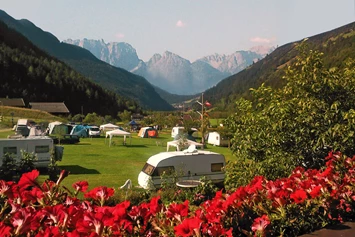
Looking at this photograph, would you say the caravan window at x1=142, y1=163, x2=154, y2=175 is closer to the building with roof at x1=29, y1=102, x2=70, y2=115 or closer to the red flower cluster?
the red flower cluster

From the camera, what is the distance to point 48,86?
115 meters

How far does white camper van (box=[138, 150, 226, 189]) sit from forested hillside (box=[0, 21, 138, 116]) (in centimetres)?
9798

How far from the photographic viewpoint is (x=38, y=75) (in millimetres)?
116625

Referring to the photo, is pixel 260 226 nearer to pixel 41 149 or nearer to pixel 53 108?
pixel 41 149

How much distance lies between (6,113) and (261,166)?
70.6m

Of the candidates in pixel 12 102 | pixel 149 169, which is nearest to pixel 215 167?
pixel 149 169

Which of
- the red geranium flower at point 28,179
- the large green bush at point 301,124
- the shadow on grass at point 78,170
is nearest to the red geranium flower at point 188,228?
the red geranium flower at point 28,179

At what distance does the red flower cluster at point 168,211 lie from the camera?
231 centimetres

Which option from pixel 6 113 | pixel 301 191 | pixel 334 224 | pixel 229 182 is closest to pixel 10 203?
pixel 301 191

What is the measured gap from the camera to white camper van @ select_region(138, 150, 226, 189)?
50.4 feet

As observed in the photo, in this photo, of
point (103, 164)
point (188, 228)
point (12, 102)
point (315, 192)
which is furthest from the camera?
point (12, 102)

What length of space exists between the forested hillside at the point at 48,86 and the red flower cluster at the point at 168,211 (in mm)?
110212

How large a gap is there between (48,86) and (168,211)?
120716 mm

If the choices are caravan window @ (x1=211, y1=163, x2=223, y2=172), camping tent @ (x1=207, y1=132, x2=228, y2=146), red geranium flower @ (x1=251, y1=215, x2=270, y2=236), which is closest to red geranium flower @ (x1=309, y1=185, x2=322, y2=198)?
red geranium flower @ (x1=251, y1=215, x2=270, y2=236)
